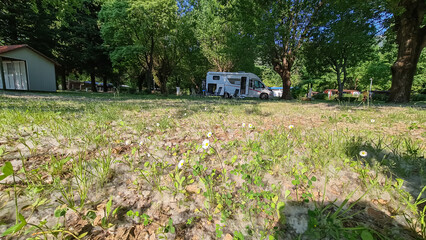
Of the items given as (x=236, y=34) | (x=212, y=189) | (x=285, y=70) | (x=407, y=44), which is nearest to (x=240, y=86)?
(x=236, y=34)

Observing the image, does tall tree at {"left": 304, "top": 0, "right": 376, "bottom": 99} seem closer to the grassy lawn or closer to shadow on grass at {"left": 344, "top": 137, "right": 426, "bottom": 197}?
shadow on grass at {"left": 344, "top": 137, "right": 426, "bottom": 197}

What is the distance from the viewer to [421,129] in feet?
9.94

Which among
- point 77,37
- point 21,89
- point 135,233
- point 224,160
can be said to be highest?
point 77,37

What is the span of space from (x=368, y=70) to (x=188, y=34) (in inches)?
1178

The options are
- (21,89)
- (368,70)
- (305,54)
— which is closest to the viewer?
(21,89)

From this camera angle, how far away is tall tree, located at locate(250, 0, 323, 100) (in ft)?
42.4

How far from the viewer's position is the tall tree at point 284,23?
509 inches

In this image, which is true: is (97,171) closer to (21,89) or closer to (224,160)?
(224,160)

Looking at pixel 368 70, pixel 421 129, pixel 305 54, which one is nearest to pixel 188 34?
pixel 305 54

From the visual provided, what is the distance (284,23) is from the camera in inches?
547

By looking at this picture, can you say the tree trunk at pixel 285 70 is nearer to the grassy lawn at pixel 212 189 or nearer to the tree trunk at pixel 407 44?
the tree trunk at pixel 407 44

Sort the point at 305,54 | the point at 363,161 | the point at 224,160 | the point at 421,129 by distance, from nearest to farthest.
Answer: the point at 363,161
the point at 224,160
the point at 421,129
the point at 305,54

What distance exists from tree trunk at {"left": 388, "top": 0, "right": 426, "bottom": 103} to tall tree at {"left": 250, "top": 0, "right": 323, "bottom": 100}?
5.55m

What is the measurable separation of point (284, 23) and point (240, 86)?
8.61 m
